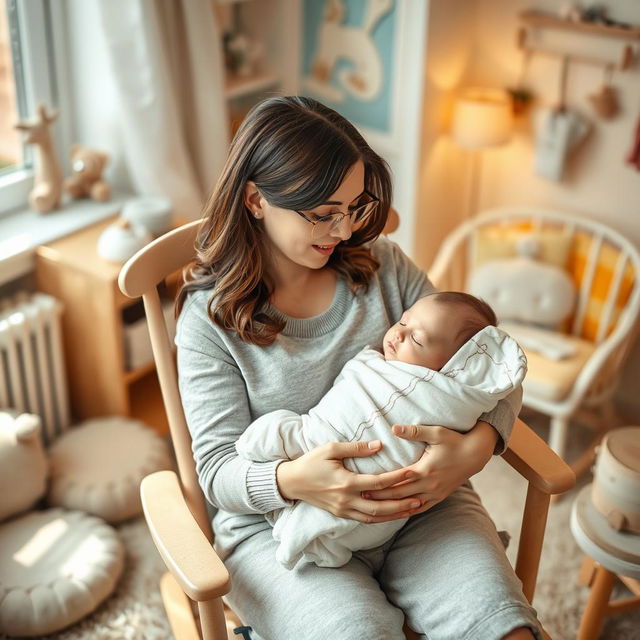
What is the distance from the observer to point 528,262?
8.23 ft

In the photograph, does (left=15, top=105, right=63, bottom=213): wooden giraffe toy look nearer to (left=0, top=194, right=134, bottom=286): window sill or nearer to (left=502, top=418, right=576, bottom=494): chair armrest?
(left=0, top=194, right=134, bottom=286): window sill

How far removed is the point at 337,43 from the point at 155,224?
0.87 meters

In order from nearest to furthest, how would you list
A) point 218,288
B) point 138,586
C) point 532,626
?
point 532,626
point 218,288
point 138,586

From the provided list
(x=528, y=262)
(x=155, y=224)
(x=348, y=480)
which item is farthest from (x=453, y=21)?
(x=348, y=480)

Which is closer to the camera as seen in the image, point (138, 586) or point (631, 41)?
point (138, 586)

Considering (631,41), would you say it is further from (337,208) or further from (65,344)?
(65,344)

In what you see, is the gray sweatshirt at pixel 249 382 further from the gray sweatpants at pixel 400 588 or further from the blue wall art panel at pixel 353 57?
the blue wall art panel at pixel 353 57

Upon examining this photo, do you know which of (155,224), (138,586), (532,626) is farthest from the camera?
(155,224)

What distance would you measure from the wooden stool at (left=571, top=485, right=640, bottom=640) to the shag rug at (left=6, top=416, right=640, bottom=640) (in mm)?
152

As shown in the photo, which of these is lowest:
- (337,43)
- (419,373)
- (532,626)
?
(532,626)

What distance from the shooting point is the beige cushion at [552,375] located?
2.24 m

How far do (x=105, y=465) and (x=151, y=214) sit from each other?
0.70m

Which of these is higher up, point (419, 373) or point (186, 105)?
point (186, 105)

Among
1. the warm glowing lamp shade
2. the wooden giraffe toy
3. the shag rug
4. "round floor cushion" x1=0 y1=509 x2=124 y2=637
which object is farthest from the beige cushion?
the wooden giraffe toy
